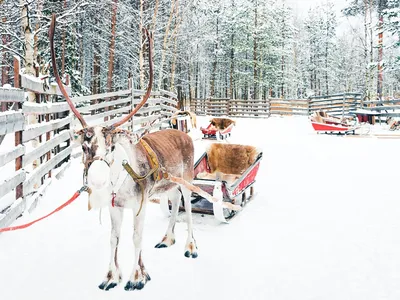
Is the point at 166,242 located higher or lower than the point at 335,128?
lower

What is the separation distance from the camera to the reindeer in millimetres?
2473

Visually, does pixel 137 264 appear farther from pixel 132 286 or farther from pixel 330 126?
pixel 330 126

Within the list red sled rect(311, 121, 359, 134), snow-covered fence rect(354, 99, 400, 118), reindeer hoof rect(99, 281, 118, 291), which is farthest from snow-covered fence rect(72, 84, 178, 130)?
snow-covered fence rect(354, 99, 400, 118)

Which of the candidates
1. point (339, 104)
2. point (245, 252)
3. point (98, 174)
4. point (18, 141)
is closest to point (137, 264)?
point (98, 174)

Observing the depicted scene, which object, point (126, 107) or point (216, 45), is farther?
point (216, 45)

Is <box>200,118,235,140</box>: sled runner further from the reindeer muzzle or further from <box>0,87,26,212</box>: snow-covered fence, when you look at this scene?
the reindeer muzzle

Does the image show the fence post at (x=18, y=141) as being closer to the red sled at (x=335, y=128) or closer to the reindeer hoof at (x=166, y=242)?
the reindeer hoof at (x=166, y=242)

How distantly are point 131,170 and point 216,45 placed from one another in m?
36.6

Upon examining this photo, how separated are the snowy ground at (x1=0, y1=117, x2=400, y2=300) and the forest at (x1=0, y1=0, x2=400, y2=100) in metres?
14.4

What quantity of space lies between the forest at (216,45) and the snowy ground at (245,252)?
1439cm

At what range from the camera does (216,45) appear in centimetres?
3753

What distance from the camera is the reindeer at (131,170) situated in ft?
8.11

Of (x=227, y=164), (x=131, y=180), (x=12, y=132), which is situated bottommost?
(x=227, y=164)

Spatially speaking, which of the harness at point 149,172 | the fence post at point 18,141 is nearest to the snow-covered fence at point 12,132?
the fence post at point 18,141
